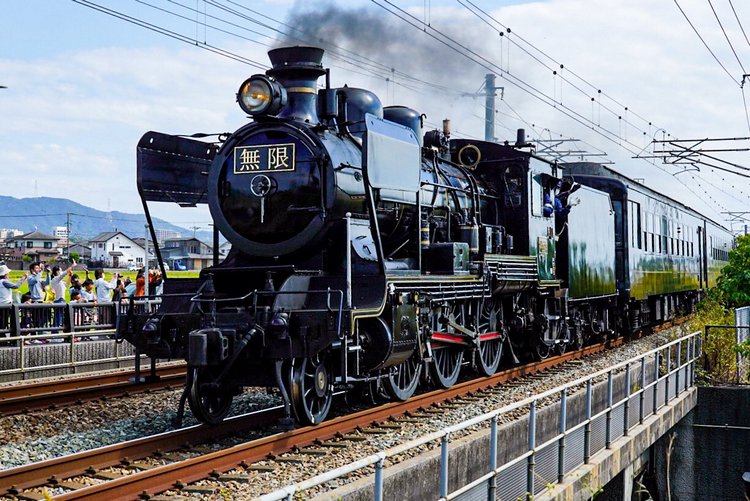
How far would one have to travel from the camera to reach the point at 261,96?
9562 millimetres

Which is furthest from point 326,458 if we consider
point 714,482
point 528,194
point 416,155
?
point 714,482

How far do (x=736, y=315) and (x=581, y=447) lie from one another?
8.48 meters

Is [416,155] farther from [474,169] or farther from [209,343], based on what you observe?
[474,169]

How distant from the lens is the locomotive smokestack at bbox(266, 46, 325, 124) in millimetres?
9836

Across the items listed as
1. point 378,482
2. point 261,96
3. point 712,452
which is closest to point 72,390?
point 261,96

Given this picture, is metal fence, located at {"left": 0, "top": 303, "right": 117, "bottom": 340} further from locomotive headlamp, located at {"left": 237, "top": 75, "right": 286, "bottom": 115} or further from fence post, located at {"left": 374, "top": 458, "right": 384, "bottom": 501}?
fence post, located at {"left": 374, "top": 458, "right": 384, "bottom": 501}

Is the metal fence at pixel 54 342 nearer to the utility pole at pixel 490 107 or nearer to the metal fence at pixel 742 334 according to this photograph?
the metal fence at pixel 742 334

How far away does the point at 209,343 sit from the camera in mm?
8461

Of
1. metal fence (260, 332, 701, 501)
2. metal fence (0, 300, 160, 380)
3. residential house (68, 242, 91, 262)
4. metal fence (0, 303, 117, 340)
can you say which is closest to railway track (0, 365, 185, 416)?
metal fence (0, 300, 160, 380)

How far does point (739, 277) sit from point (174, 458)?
51.6ft

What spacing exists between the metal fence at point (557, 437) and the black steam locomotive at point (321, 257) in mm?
1451

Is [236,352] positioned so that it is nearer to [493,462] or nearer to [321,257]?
[321,257]

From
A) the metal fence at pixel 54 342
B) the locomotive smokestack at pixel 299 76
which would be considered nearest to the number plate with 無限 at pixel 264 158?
the locomotive smokestack at pixel 299 76

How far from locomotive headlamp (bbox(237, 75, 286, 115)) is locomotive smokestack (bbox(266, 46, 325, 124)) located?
0.36 meters
